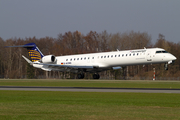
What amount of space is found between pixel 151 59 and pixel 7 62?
72.7 metres

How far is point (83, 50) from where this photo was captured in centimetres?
11138

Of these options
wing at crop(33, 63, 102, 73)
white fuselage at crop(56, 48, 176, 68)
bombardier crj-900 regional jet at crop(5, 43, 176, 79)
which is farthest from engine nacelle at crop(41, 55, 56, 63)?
white fuselage at crop(56, 48, 176, 68)

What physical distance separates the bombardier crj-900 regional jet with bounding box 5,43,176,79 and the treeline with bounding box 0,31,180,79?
20.3 meters

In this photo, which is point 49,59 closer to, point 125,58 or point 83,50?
point 125,58

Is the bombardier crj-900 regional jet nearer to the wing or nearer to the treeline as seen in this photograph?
the wing

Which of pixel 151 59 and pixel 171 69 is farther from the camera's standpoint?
pixel 171 69

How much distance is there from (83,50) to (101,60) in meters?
66.5

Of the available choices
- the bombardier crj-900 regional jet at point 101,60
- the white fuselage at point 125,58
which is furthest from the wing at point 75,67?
the white fuselage at point 125,58

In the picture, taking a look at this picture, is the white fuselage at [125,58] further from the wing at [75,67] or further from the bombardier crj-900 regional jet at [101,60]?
the wing at [75,67]

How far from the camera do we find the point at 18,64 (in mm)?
103625

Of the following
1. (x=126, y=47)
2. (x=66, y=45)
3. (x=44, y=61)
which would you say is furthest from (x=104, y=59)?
(x=66, y=45)

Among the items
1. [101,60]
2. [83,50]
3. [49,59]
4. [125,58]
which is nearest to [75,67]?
[101,60]

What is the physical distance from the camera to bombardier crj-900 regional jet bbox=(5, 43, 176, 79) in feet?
135

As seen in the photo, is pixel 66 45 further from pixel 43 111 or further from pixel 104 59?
pixel 43 111
